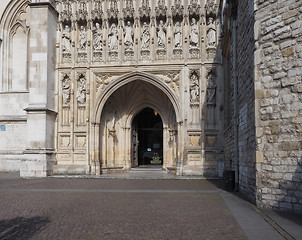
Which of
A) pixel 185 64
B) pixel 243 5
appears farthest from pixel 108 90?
pixel 243 5

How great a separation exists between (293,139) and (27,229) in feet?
17.9

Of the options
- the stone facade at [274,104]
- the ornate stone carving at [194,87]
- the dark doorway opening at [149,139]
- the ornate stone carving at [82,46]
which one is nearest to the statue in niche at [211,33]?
the ornate stone carving at [194,87]

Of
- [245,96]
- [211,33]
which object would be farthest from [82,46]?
[245,96]

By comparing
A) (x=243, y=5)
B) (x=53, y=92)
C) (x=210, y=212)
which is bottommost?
(x=210, y=212)

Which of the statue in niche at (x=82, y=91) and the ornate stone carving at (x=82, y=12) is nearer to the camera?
the statue in niche at (x=82, y=91)

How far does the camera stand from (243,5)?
10.0m

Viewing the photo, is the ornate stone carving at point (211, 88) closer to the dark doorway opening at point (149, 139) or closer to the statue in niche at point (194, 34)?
the statue in niche at point (194, 34)

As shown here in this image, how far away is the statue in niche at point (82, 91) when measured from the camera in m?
18.4

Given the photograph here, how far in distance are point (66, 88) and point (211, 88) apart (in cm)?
734

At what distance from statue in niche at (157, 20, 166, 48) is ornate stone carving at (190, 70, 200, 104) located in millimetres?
2124

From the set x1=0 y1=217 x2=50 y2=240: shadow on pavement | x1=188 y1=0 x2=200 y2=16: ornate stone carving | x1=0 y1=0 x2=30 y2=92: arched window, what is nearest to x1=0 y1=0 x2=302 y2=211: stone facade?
x1=188 y1=0 x2=200 y2=16: ornate stone carving

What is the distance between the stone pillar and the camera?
17.2 meters

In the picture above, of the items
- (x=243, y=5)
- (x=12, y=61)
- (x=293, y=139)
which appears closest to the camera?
(x=293, y=139)

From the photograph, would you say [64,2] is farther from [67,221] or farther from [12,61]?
[67,221]
